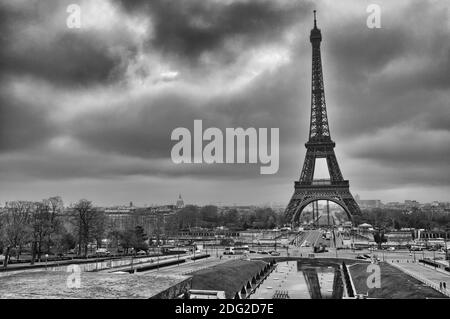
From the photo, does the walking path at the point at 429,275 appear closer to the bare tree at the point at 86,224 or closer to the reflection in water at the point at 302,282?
the reflection in water at the point at 302,282

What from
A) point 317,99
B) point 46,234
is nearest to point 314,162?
point 317,99

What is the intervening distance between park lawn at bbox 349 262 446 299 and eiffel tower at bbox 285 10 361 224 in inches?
2227

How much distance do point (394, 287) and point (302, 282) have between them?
12544mm

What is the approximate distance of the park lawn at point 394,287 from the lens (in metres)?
30.4

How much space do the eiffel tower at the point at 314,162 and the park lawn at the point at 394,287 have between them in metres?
56.6

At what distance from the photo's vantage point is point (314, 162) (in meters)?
104

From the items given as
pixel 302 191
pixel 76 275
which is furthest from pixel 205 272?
pixel 302 191

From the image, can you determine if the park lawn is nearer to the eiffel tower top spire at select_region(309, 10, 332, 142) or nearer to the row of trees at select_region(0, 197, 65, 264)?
the row of trees at select_region(0, 197, 65, 264)

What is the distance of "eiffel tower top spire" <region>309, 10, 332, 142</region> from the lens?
3898 inches

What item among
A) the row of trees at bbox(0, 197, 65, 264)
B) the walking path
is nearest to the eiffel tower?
the walking path

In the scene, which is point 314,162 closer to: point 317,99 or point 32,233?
point 317,99
